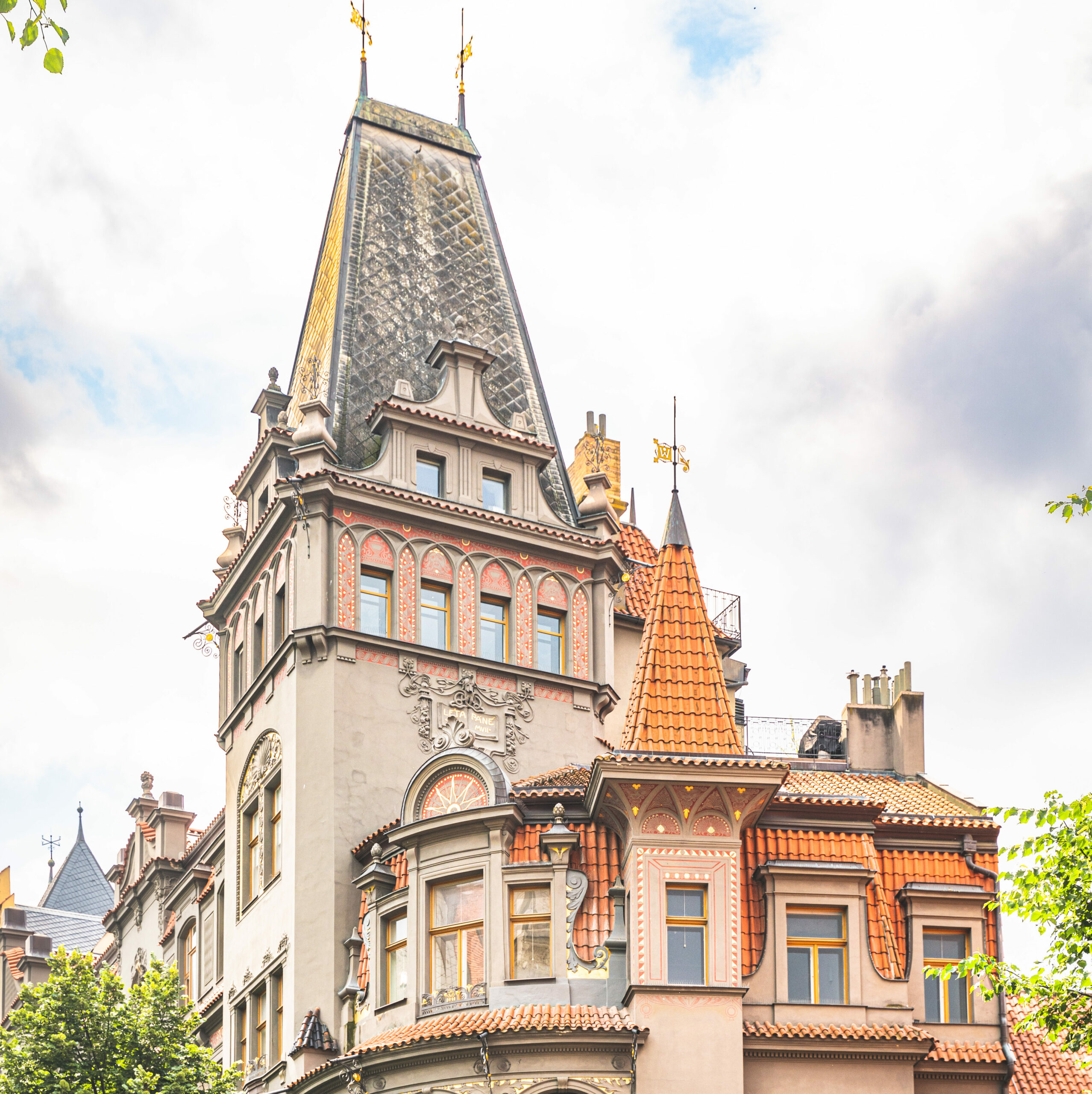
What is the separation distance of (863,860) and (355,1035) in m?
11.5

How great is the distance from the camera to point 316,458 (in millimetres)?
48781

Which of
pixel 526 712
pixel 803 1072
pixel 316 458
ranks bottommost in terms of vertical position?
pixel 803 1072

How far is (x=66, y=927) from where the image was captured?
262 ft

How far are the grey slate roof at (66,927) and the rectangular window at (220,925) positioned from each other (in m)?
24.8

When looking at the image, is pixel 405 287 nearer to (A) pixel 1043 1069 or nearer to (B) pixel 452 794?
(B) pixel 452 794

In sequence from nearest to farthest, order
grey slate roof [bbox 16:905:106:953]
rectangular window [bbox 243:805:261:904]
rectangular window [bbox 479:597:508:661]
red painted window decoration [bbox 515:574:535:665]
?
rectangular window [bbox 243:805:261:904], rectangular window [bbox 479:597:508:661], red painted window decoration [bbox 515:574:535:665], grey slate roof [bbox 16:905:106:953]

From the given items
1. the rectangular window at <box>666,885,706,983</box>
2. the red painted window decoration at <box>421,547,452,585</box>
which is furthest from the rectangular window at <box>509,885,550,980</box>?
the red painted window decoration at <box>421,547,452,585</box>

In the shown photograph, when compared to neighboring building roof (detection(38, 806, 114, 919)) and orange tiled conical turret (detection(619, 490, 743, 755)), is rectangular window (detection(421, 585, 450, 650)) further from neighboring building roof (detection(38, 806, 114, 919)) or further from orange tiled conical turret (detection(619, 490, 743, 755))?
neighboring building roof (detection(38, 806, 114, 919))

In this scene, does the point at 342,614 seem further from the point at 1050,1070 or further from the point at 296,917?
the point at 1050,1070

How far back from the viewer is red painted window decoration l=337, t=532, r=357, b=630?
4772cm

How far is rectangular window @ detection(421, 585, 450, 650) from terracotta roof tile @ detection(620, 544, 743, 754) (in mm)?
6676

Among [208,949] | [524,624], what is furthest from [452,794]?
[208,949]

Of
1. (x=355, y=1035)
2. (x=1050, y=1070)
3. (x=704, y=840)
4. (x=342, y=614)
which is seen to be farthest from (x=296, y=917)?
(x=1050, y=1070)

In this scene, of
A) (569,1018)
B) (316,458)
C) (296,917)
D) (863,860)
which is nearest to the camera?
(569,1018)
